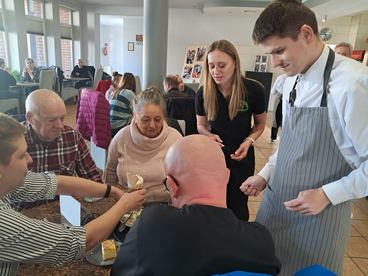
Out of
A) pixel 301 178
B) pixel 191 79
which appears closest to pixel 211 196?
pixel 301 178

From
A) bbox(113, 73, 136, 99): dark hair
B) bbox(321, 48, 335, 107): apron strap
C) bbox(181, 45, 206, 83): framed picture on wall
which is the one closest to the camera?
bbox(321, 48, 335, 107): apron strap

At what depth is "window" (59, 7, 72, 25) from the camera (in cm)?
1005

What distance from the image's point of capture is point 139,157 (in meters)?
1.81

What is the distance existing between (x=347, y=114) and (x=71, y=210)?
0.98 meters

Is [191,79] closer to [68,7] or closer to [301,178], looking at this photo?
[68,7]

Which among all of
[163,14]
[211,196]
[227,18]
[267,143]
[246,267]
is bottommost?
[267,143]

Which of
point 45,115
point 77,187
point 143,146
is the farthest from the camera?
point 143,146

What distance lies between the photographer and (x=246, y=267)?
0.70 m

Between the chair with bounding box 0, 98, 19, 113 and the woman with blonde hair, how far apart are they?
487cm

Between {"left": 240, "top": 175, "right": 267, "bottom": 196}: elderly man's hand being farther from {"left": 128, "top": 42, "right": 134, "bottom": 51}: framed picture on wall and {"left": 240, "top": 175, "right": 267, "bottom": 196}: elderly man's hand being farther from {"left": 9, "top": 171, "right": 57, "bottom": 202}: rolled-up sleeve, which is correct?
Result: {"left": 128, "top": 42, "right": 134, "bottom": 51}: framed picture on wall

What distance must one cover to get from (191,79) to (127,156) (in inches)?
302

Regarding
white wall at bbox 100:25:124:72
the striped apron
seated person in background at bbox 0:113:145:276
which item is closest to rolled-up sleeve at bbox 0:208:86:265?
seated person in background at bbox 0:113:145:276

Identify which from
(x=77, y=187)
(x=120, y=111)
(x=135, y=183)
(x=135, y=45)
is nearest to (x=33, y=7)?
(x=135, y=45)

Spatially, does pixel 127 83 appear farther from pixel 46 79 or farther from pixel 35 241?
pixel 46 79
